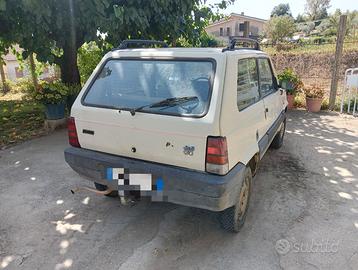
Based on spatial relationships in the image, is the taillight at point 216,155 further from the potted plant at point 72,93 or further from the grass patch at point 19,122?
the potted plant at point 72,93

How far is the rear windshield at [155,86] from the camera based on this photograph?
7.91 ft

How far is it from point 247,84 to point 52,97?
14.1 ft

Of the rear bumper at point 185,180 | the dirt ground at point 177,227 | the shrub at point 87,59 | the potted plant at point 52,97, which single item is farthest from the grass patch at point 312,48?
the rear bumper at point 185,180

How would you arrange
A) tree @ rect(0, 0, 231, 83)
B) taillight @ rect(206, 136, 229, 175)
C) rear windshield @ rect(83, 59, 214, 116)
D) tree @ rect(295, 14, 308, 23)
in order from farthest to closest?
1. tree @ rect(295, 14, 308, 23)
2. tree @ rect(0, 0, 231, 83)
3. rear windshield @ rect(83, 59, 214, 116)
4. taillight @ rect(206, 136, 229, 175)

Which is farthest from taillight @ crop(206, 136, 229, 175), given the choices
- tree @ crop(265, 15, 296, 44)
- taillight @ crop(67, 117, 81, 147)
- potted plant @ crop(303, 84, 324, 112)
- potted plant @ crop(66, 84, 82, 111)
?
tree @ crop(265, 15, 296, 44)

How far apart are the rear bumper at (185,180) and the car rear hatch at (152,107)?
0.07m

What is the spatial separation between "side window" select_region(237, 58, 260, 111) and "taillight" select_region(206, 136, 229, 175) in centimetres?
50

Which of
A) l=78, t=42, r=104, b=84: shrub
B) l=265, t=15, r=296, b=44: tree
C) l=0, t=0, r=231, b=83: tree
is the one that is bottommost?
l=78, t=42, r=104, b=84: shrub

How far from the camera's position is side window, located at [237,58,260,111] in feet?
8.68

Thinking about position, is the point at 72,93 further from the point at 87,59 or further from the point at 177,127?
the point at 177,127

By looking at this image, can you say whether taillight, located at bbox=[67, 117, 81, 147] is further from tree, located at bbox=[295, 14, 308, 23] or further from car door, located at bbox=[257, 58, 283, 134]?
tree, located at bbox=[295, 14, 308, 23]

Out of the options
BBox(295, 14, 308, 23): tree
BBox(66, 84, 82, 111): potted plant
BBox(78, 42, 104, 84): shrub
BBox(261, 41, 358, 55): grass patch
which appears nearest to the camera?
BBox(66, 84, 82, 111): potted plant

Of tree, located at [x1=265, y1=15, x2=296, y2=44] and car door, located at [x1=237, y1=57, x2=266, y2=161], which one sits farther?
tree, located at [x1=265, y1=15, x2=296, y2=44]

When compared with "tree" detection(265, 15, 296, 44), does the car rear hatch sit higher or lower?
lower
